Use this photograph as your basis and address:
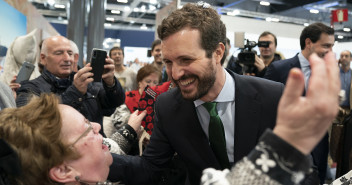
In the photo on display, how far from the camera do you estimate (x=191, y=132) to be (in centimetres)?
161

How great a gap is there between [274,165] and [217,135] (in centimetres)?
88

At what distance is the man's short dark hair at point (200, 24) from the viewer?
1491 millimetres

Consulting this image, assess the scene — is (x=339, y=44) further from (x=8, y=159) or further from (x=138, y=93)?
(x=8, y=159)

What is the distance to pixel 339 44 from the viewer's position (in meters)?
6.15

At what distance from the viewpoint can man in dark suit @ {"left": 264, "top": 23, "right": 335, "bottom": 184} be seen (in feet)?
10.3

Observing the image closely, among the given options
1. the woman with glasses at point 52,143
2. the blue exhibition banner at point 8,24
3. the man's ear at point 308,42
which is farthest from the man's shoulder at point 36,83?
the man's ear at point 308,42

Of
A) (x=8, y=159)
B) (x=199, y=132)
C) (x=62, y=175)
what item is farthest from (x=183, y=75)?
(x=8, y=159)

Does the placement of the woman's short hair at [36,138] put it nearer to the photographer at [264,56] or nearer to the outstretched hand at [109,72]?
the outstretched hand at [109,72]

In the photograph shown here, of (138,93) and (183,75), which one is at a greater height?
(183,75)

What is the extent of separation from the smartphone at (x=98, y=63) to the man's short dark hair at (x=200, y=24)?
883 mm

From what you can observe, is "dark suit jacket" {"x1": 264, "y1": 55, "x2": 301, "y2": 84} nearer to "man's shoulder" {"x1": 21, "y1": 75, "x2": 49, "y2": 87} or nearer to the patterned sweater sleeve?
"man's shoulder" {"x1": 21, "y1": 75, "x2": 49, "y2": 87}

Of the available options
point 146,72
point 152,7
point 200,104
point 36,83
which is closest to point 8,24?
point 146,72

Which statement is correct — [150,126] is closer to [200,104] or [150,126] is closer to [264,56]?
[200,104]

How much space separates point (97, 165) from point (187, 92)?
0.52 m
